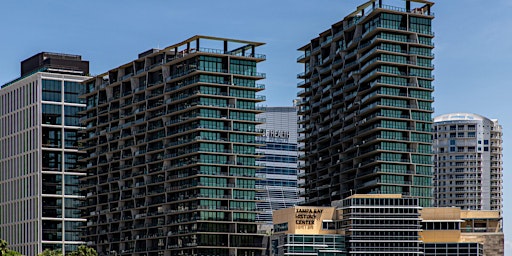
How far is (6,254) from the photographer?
198000 mm
